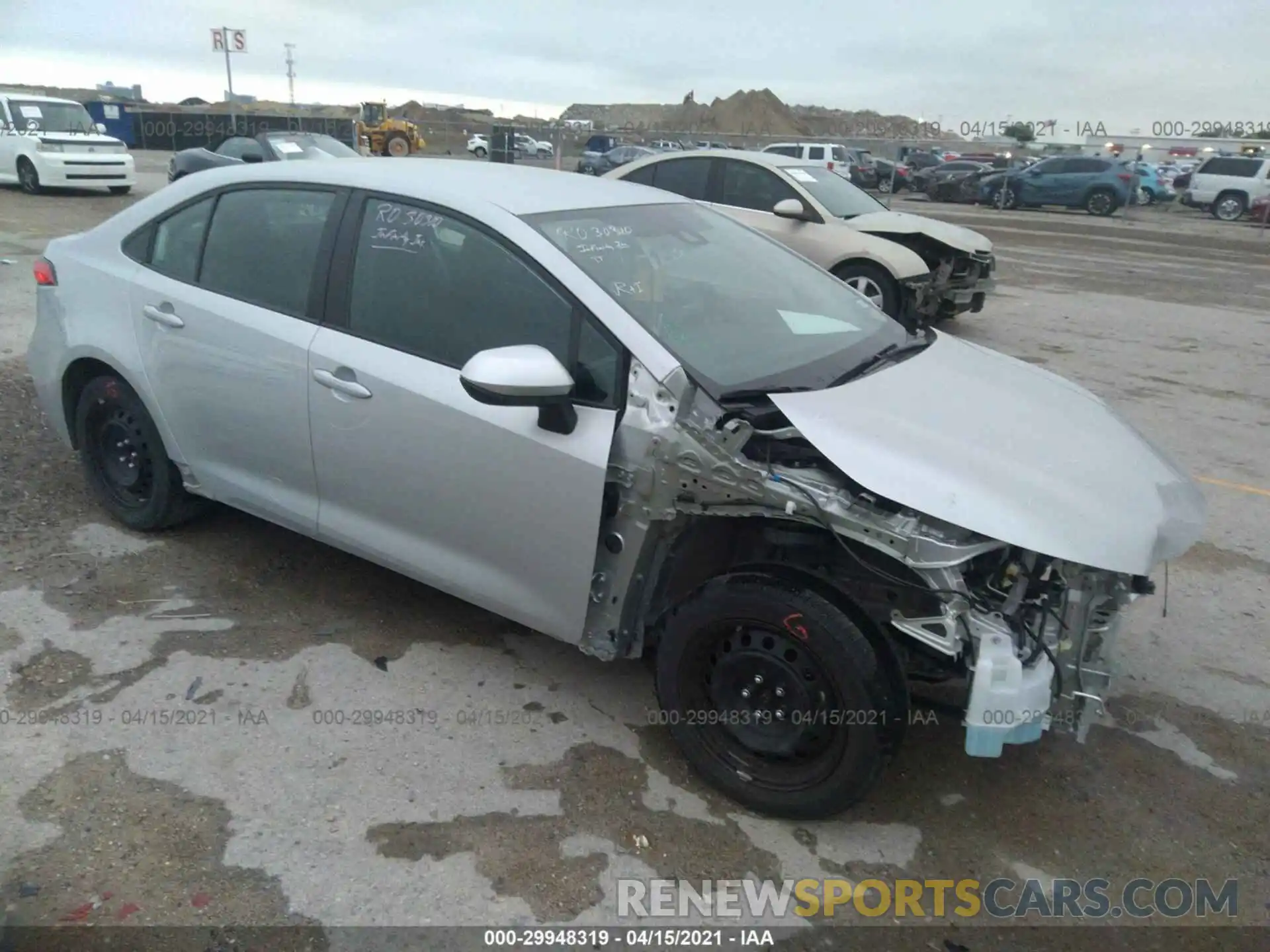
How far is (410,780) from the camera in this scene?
296 centimetres

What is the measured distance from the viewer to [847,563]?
287cm

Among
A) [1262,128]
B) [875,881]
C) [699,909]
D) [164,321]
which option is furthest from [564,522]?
[1262,128]

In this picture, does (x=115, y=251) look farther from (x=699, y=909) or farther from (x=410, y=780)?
(x=699, y=909)

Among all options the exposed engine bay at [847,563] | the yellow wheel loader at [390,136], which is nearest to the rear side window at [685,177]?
the exposed engine bay at [847,563]

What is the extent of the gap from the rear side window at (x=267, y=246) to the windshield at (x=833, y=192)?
22.6 feet

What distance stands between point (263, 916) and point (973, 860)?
1936 mm

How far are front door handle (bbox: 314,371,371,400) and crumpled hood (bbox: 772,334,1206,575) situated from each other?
1.41 metres

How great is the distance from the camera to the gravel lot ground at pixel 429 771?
8.39ft

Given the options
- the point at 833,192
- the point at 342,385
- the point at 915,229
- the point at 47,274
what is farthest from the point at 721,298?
the point at 833,192

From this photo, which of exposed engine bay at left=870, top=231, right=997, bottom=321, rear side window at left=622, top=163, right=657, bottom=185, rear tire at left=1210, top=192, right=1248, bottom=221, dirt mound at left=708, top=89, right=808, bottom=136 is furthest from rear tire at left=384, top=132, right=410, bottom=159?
dirt mound at left=708, top=89, right=808, bottom=136

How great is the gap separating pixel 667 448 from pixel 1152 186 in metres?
32.9

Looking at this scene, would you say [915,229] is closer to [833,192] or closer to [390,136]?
[833,192]

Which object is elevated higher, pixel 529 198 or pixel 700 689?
pixel 529 198

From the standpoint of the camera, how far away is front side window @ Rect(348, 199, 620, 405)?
2988mm
